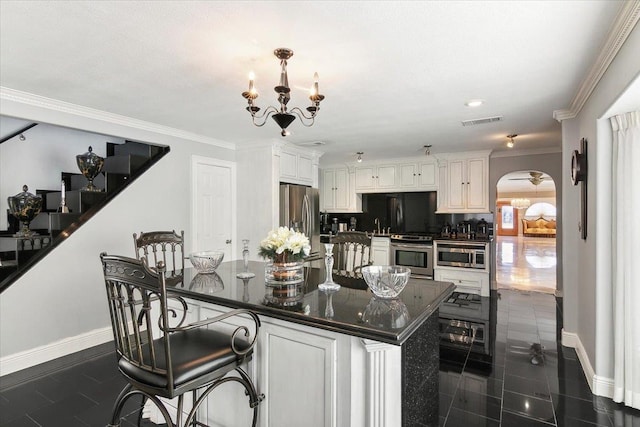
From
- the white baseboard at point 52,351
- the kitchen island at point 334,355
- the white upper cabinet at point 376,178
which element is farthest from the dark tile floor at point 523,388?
the white baseboard at point 52,351

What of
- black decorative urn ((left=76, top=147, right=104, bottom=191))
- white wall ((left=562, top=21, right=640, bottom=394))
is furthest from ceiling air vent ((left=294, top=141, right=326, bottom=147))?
white wall ((left=562, top=21, right=640, bottom=394))

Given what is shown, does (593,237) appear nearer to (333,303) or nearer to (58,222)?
(333,303)

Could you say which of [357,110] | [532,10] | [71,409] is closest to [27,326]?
[71,409]

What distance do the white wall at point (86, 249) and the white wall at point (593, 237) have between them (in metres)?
4.23

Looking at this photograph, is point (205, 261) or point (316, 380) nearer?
point (316, 380)

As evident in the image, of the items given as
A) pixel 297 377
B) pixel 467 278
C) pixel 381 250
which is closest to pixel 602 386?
pixel 297 377

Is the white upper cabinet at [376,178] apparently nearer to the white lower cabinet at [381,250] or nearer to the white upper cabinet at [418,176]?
the white upper cabinet at [418,176]

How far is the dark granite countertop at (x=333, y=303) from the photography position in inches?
52.7

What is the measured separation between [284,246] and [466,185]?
15.5 feet

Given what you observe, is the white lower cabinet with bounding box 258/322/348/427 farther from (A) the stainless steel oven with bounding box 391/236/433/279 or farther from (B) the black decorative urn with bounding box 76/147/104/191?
(A) the stainless steel oven with bounding box 391/236/433/279

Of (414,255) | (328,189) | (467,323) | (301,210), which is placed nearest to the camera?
(467,323)

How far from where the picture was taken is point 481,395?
251 cm

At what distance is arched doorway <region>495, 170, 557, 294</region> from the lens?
6.66 metres

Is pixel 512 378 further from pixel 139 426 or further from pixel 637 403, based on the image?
pixel 139 426
